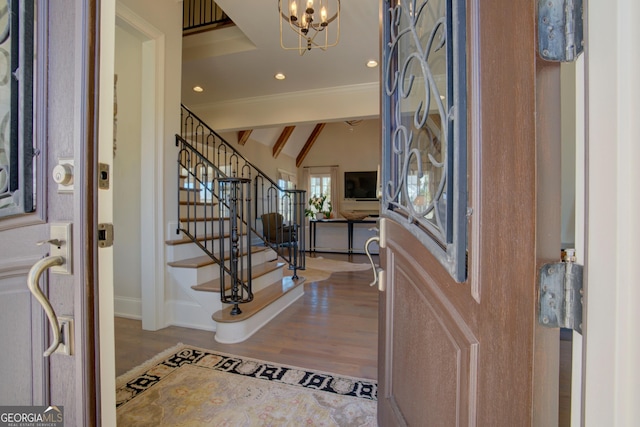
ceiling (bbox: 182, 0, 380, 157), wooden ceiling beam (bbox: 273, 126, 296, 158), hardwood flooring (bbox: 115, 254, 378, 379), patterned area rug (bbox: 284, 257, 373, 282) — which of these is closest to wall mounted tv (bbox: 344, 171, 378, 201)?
A: wooden ceiling beam (bbox: 273, 126, 296, 158)

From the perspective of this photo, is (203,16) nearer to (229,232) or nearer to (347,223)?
(229,232)

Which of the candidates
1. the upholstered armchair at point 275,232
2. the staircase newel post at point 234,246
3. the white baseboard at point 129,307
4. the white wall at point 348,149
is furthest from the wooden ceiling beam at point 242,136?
the white baseboard at point 129,307

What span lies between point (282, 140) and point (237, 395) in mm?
7005

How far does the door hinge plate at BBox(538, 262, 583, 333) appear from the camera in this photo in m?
0.35

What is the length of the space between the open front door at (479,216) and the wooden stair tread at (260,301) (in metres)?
1.65

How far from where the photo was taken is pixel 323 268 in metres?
4.98

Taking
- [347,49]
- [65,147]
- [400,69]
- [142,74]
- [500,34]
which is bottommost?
[65,147]

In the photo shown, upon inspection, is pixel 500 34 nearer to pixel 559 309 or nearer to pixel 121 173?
pixel 559 309

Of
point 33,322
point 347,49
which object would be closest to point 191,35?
point 347,49

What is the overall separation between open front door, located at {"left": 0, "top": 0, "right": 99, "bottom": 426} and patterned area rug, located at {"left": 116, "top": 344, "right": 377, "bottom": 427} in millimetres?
843

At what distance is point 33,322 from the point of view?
28.7 inches

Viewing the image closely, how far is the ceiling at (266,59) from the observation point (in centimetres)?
287

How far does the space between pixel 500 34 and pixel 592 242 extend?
1.03 feet

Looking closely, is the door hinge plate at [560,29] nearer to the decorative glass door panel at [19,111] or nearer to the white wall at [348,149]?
the decorative glass door panel at [19,111]
